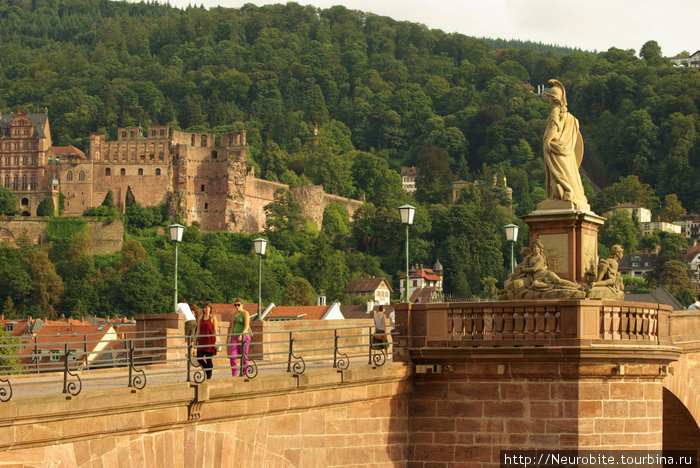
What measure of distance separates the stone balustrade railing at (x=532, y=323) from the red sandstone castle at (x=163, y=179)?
127m

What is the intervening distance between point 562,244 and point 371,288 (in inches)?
4397

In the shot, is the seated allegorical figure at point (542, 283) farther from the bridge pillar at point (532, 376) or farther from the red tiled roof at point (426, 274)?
the red tiled roof at point (426, 274)

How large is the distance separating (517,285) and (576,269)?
3.33 ft

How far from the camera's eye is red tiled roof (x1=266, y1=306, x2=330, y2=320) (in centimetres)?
8645

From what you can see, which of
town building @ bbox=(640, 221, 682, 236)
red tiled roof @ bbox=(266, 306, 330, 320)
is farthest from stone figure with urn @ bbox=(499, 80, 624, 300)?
town building @ bbox=(640, 221, 682, 236)

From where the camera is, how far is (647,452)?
19.2 meters

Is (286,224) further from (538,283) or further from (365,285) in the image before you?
(538,283)

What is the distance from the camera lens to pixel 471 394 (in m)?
19.4

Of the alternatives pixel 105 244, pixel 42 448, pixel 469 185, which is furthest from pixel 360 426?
pixel 469 185

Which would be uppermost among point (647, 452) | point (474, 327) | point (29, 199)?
point (29, 199)

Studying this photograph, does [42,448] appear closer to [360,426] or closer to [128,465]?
[128,465]

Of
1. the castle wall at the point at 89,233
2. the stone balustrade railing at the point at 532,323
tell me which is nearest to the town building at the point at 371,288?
the castle wall at the point at 89,233

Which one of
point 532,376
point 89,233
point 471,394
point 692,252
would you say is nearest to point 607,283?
point 532,376

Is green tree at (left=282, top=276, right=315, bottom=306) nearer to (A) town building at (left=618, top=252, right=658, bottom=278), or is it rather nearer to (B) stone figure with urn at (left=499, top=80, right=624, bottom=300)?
(A) town building at (left=618, top=252, right=658, bottom=278)
